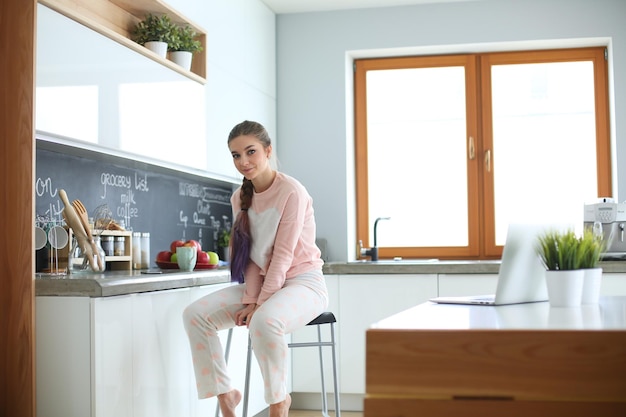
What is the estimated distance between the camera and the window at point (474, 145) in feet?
17.6

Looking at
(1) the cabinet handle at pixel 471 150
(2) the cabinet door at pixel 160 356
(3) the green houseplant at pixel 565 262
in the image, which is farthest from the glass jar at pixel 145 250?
(1) the cabinet handle at pixel 471 150

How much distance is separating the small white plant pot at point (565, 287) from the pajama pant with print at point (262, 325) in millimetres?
1106

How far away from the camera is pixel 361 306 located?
4688 mm

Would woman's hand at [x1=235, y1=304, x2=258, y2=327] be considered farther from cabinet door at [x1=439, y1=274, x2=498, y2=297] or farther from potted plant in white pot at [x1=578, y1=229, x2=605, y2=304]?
cabinet door at [x1=439, y1=274, x2=498, y2=297]

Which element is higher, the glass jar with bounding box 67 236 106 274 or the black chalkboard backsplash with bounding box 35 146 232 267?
the black chalkboard backsplash with bounding box 35 146 232 267

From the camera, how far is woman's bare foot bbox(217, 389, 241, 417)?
301 centimetres

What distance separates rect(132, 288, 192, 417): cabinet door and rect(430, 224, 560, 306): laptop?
1218 millimetres

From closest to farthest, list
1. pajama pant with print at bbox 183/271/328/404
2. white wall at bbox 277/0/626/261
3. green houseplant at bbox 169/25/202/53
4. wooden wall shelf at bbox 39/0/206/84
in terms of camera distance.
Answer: pajama pant with print at bbox 183/271/328/404, wooden wall shelf at bbox 39/0/206/84, green houseplant at bbox 169/25/202/53, white wall at bbox 277/0/626/261

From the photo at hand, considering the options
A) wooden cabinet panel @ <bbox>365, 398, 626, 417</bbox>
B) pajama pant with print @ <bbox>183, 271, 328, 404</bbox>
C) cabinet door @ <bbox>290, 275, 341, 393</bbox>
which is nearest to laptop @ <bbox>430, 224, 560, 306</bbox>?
wooden cabinet panel @ <bbox>365, 398, 626, 417</bbox>

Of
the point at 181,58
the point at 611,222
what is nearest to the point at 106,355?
the point at 181,58

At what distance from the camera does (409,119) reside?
5562 millimetres

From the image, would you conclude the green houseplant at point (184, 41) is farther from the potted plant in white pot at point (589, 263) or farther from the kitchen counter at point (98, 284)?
the potted plant in white pot at point (589, 263)

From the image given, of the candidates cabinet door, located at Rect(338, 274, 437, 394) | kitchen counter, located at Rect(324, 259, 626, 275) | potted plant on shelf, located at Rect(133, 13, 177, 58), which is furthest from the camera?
cabinet door, located at Rect(338, 274, 437, 394)

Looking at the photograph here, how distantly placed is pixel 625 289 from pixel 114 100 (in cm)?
276
